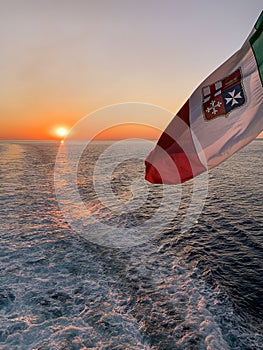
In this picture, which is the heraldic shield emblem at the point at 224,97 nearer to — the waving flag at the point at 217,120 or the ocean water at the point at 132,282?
the waving flag at the point at 217,120

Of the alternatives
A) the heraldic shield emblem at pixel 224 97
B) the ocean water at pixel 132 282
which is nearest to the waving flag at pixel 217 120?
the heraldic shield emblem at pixel 224 97

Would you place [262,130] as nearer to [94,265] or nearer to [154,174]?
[154,174]

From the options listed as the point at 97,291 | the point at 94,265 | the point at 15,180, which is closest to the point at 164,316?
the point at 97,291

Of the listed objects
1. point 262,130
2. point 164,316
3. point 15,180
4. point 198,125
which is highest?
point 15,180

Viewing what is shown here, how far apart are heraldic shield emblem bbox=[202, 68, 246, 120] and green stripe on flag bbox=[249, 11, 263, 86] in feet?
1.11

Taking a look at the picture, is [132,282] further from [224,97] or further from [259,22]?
[259,22]

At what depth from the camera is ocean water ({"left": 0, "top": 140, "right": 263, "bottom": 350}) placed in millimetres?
5004

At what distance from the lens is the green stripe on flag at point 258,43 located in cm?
403

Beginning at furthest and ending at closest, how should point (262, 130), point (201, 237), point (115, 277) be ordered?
point (201, 237) → point (115, 277) → point (262, 130)

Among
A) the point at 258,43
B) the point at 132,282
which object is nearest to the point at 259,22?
the point at 258,43

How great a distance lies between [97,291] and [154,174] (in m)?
3.57

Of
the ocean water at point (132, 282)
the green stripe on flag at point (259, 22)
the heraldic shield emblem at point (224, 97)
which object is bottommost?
the ocean water at point (132, 282)

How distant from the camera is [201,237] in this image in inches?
392

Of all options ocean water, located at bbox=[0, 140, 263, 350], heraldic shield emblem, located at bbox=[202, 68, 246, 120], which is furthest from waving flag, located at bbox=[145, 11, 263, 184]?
ocean water, located at bbox=[0, 140, 263, 350]
